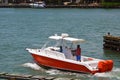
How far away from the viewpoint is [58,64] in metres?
34.2

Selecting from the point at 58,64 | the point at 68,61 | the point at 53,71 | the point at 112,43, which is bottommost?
the point at 112,43

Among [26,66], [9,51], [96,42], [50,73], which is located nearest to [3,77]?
[50,73]

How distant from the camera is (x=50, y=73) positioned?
3412cm

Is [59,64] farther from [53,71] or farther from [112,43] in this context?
[112,43]

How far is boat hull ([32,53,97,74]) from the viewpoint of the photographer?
32875 mm

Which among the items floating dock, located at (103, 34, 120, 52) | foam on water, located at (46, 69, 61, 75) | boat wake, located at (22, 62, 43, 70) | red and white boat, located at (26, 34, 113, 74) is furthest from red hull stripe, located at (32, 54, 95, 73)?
floating dock, located at (103, 34, 120, 52)

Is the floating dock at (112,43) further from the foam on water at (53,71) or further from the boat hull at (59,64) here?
the foam on water at (53,71)

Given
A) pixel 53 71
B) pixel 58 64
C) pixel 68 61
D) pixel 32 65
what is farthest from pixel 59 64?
pixel 32 65

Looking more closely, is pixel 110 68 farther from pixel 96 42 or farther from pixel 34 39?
pixel 34 39

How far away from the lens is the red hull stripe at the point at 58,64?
32.9m

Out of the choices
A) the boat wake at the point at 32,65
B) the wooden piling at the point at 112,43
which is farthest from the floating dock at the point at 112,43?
the boat wake at the point at 32,65

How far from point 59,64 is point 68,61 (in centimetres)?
102

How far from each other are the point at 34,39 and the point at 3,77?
1341 inches

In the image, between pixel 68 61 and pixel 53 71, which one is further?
pixel 53 71
